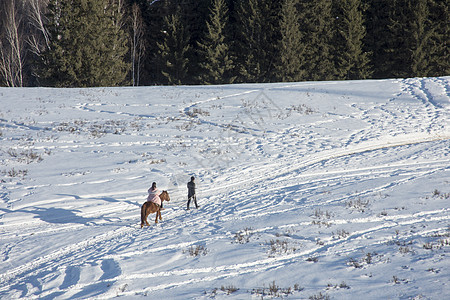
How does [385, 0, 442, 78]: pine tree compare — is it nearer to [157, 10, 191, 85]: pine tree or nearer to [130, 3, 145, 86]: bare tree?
[157, 10, 191, 85]: pine tree

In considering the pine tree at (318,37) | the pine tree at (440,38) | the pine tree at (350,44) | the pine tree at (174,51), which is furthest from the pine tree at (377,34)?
the pine tree at (174,51)

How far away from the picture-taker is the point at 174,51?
147ft

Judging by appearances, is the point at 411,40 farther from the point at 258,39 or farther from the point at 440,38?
the point at 258,39

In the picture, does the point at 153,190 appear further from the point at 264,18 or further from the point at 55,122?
the point at 264,18

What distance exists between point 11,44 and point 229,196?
39828 mm

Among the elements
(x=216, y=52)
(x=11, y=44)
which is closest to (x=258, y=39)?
(x=216, y=52)

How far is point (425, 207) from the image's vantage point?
35.1 feet

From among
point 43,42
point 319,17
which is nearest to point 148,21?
point 43,42

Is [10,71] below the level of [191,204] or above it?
above

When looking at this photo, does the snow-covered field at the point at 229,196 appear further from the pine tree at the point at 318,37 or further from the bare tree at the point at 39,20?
the pine tree at the point at 318,37

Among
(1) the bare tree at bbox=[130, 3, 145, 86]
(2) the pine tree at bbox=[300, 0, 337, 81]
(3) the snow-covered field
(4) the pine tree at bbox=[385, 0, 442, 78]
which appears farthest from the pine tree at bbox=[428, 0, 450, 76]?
(1) the bare tree at bbox=[130, 3, 145, 86]

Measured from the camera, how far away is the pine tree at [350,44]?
137 feet

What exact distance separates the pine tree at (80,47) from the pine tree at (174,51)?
6.69m

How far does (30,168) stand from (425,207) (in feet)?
48.8
